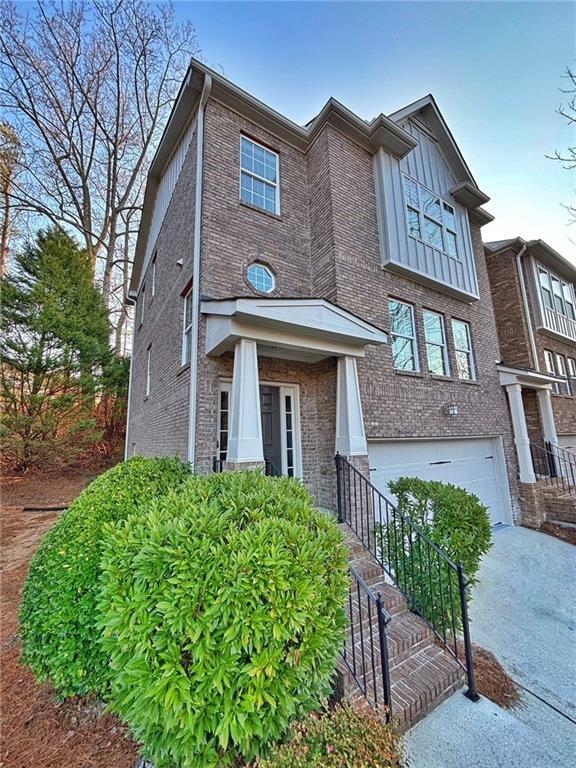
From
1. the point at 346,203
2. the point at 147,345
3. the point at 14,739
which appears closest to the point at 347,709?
the point at 14,739

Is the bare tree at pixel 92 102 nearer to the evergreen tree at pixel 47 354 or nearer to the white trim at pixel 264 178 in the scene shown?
the evergreen tree at pixel 47 354

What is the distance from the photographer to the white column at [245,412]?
4.75 metres

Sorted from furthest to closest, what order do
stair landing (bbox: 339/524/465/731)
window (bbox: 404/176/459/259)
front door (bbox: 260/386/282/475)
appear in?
window (bbox: 404/176/459/259), front door (bbox: 260/386/282/475), stair landing (bbox: 339/524/465/731)

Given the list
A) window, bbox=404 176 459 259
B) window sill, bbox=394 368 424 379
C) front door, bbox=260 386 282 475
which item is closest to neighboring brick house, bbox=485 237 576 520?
window sill, bbox=394 368 424 379

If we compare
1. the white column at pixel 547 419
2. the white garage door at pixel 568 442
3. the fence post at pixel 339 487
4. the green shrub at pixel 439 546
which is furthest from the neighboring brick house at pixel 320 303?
the white garage door at pixel 568 442

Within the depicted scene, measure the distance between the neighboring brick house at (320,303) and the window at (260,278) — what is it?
28mm

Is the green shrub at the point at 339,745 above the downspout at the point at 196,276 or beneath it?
beneath

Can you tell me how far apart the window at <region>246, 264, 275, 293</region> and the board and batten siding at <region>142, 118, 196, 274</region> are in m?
3.72

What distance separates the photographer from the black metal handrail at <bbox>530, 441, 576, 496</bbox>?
33.0 ft

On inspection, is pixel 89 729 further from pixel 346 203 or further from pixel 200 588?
pixel 346 203

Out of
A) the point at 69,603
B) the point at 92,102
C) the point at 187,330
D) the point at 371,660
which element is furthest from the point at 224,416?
the point at 92,102

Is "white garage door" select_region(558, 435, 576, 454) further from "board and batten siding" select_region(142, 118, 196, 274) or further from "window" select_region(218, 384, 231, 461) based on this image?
"board and batten siding" select_region(142, 118, 196, 274)

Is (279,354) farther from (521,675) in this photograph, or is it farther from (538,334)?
(538,334)

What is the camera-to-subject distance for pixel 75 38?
46.3 feet
